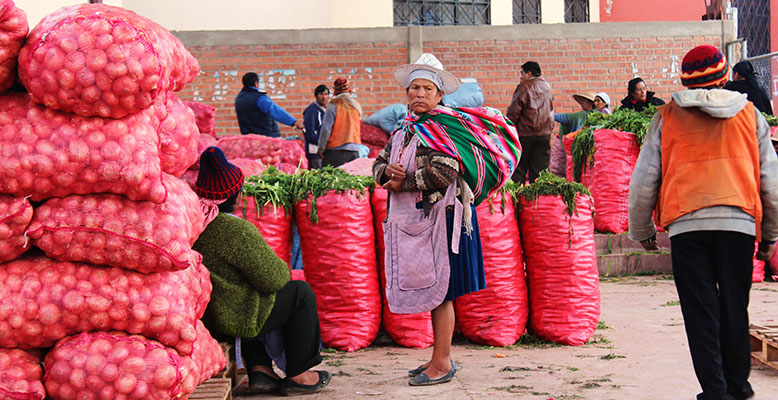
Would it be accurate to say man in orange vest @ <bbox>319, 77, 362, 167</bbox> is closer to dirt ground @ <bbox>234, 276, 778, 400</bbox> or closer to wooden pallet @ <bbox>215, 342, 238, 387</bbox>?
dirt ground @ <bbox>234, 276, 778, 400</bbox>

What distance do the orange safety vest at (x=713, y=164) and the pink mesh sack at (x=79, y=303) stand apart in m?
2.24

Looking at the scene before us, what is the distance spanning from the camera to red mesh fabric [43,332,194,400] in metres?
2.67

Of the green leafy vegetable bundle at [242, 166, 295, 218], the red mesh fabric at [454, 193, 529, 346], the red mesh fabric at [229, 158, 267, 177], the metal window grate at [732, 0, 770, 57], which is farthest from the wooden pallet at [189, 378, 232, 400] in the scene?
the metal window grate at [732, 0, 770, 57]

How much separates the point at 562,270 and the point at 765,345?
4.06 ft

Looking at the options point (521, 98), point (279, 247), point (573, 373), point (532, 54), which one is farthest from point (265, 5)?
point (573, 373)

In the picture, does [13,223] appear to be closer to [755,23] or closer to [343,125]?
[343,125]

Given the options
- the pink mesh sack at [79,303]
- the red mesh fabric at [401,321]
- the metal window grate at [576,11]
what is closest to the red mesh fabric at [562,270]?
the red mesh fabric at [401,321]

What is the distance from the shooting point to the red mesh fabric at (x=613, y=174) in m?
7.97

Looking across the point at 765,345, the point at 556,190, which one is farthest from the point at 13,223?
the point at 765,345

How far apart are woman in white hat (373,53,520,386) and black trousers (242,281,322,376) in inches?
19.7

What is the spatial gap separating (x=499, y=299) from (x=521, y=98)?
16.3 feet

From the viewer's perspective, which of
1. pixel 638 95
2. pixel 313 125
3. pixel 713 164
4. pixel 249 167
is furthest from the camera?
pixel 313 125

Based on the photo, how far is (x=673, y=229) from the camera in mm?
3684

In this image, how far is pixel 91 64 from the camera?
101 inches
